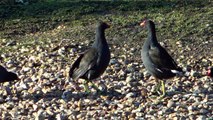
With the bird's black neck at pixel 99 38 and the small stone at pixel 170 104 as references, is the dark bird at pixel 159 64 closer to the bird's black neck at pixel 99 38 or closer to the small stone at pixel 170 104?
the small stone at pixel 170 104

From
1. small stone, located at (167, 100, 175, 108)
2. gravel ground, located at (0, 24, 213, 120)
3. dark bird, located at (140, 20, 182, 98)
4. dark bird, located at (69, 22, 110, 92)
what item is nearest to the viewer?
gravel ground, located at (0, 24, 213, 120)

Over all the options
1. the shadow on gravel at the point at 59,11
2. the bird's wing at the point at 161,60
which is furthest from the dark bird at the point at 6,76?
the shadow on gravel at the point at 59,11

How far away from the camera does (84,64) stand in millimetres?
12680

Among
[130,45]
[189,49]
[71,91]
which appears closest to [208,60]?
[189,49]

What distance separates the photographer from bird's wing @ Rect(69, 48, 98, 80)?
12633 mm

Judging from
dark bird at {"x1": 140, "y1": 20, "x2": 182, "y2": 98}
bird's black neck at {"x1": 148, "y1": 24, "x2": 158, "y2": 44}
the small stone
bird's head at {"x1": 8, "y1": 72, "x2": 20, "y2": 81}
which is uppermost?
bird's black neck at {"x1": 148, "y1": 24, "x2": 158, "y2": 44}

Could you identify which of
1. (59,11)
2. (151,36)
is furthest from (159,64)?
(59,11)

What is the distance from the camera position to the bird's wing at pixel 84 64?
1263 cm

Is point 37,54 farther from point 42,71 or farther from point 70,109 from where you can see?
point 70,109

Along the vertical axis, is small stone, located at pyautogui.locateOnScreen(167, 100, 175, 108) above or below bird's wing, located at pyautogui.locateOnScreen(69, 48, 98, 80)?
below

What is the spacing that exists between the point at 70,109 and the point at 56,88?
1258mm

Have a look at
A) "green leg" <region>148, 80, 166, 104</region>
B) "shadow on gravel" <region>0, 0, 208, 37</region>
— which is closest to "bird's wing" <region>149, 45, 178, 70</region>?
"green leg" <region>148, 80, 166, 104</region>

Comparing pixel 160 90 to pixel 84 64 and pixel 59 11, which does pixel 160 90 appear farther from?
pixel 59 11

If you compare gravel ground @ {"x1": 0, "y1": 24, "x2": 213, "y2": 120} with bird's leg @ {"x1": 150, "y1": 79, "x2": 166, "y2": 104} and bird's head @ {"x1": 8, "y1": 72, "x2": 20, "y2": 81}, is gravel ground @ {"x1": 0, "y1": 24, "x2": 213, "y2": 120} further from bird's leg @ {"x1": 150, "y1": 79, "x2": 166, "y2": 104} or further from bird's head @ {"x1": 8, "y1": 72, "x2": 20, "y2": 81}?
bird's head @ {"x1": 8, "y1": 72, "x2": 20, "y2": 81}
